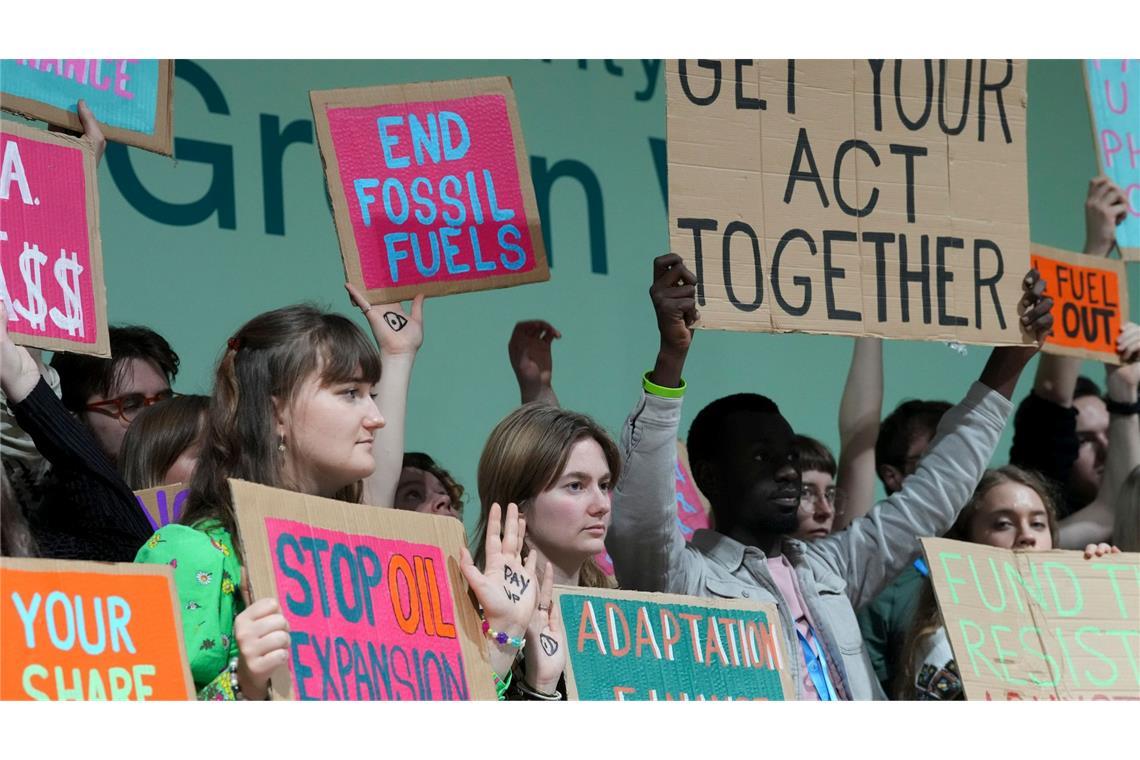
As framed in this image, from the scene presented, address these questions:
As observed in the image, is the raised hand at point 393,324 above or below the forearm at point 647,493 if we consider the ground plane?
above

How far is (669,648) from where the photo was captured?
297cm

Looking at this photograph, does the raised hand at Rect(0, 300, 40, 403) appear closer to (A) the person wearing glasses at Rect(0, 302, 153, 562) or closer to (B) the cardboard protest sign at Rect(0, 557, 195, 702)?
(A) the person wearing glasses at Rect(0, 302, 153, 562)

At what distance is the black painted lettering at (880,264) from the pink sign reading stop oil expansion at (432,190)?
27.3 inches

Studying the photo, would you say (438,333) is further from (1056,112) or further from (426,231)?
(1056,112)

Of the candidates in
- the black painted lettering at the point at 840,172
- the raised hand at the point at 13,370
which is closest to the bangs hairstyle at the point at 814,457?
the black painted lettering at the point at 840,172

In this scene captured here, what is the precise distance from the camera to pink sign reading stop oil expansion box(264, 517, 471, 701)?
7.97ft

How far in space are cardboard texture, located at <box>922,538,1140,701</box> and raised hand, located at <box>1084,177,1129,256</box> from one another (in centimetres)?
98

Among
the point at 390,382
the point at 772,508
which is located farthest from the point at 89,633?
the point at 772,508

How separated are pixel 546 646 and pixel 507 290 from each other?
2.24 meters

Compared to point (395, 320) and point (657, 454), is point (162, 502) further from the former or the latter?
point (657, 454)

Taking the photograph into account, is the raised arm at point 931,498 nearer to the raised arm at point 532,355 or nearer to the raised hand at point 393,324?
the raised arm at point 532,355

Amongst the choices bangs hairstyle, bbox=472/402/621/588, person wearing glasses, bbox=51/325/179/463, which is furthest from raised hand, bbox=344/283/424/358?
person wearing glasses, bbox=51/325/179/463

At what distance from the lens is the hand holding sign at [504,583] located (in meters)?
2.69

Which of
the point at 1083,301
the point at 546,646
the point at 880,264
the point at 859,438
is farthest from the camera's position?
the point at 859,438
